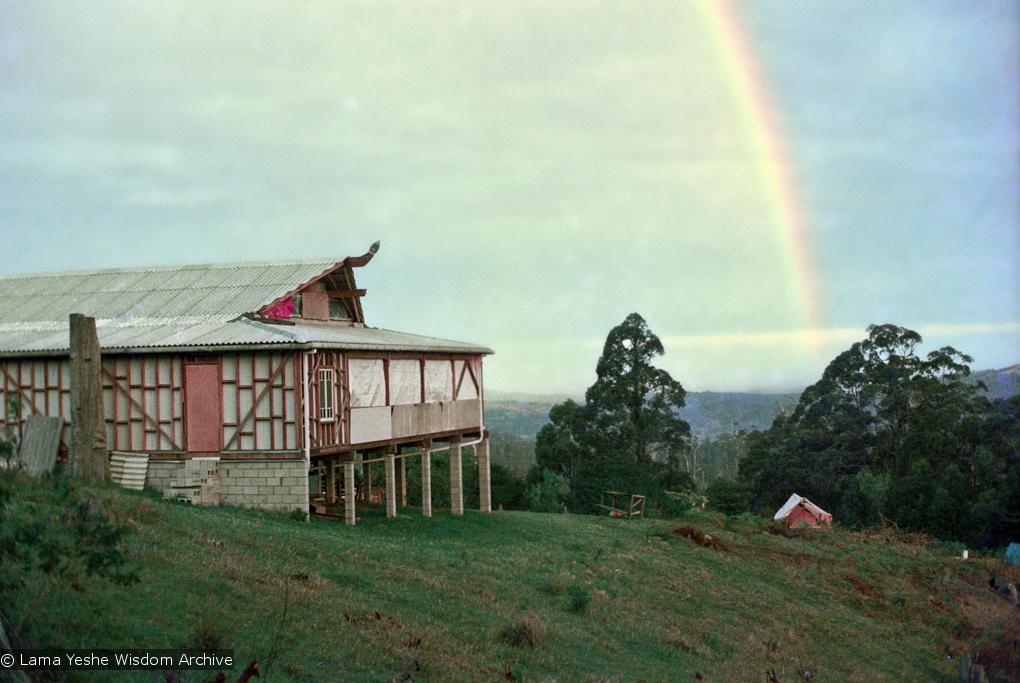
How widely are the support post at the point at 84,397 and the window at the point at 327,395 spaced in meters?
6.01

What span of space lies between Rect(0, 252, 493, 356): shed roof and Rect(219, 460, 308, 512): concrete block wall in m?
3.36

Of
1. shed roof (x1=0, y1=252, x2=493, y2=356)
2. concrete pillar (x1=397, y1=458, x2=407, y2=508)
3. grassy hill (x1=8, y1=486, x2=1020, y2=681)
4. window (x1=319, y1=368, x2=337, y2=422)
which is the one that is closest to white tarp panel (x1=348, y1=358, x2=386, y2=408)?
shed roof (x1=0, y1=252, x2=493, y2=356)

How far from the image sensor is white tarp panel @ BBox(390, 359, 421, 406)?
30.7 m

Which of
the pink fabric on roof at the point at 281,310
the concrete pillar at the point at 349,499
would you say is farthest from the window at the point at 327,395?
the pink fabric on roof at the point at 281,310

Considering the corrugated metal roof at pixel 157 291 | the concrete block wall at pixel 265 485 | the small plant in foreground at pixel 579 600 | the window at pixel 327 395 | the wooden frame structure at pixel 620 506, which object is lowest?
the wooden frame structure at pixel 620 506

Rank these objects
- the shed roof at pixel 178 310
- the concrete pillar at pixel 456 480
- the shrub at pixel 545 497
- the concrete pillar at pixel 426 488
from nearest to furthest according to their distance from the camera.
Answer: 1. the shed roof at pixel 178 310
2. the concrete pillar at pixel 426 488
3. the concrete pillar at pixel 456 480
4. the shrub at pixel 545 497

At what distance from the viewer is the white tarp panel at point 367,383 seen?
28.5m

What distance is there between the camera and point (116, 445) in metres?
27.3

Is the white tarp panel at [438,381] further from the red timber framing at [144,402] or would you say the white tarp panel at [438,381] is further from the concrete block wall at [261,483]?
the red timber framing at [144,402]

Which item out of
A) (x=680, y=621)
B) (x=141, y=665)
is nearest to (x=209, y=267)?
(x=680, y=621)

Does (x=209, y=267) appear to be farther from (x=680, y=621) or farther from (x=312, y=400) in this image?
(x=680, y=621)

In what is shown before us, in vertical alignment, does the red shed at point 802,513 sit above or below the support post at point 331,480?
below

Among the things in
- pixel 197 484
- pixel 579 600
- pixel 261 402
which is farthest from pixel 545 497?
pixel 579 600

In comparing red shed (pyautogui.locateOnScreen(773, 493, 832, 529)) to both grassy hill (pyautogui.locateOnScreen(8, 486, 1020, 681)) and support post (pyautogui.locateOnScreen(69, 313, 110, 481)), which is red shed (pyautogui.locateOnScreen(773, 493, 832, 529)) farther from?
support post (pyautogui.locateOnScreen(69, 313, 110, 481))
